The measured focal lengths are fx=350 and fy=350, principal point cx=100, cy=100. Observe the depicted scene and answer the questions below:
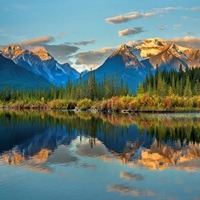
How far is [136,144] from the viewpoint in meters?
43.4

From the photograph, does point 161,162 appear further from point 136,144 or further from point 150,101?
point 150,101

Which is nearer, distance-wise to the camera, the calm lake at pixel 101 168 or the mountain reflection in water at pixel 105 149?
the calm lake at pixel 101 168

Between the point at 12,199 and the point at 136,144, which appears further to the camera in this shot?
the point at 136,144

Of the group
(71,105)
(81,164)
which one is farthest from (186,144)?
(71,105)

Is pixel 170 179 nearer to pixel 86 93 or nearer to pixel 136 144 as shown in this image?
pixel 136 144

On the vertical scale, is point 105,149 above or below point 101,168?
above

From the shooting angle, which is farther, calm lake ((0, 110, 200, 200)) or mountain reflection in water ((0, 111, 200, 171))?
mountain reflection in water ((0, 111, 200, 171))

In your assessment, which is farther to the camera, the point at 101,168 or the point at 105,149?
the point at 105,149

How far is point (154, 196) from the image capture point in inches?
821

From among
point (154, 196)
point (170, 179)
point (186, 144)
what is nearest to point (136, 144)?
point (186, 144)

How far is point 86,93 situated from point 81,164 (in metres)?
A: 159

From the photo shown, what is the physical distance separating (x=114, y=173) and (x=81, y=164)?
16.4ft

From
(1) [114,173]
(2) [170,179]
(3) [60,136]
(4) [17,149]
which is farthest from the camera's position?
(3) [60,136]

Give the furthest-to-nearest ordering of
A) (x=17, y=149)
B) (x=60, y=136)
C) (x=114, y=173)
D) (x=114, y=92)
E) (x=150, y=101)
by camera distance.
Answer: (x=114, y=92), (x=150, y=101), (x=60, y=136), (x=17, y=149), (x=114, y=173)
